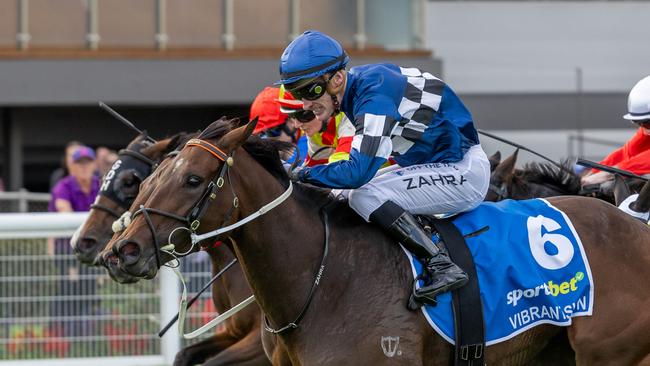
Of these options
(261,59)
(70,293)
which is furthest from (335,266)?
(261,59)

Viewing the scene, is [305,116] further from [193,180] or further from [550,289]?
[550,289]

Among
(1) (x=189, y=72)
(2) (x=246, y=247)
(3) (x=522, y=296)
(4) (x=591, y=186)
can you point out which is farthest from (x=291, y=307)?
(1) (x=189, y=72)

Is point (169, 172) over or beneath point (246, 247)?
over

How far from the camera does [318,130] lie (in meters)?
5.72

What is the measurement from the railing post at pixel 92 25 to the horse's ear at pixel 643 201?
802cm

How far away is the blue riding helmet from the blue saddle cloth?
2.73 feet

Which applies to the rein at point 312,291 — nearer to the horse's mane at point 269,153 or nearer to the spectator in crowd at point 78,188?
the horse's mane at point 269,153

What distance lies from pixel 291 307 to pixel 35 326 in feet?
13.3

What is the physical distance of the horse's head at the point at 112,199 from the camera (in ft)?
21.3

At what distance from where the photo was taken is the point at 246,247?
15.0 ft

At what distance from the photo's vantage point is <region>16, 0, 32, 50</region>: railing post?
1211 cm

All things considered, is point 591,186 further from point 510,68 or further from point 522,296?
point 510,68

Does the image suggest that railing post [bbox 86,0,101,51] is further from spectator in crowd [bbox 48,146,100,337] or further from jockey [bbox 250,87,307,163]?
jockey [bbox 250,87,307,163]

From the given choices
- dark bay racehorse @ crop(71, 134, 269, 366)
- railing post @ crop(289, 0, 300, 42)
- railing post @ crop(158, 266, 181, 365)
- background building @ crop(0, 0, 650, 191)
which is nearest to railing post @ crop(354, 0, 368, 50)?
background building @ crop(0, 0, 650, 191)
